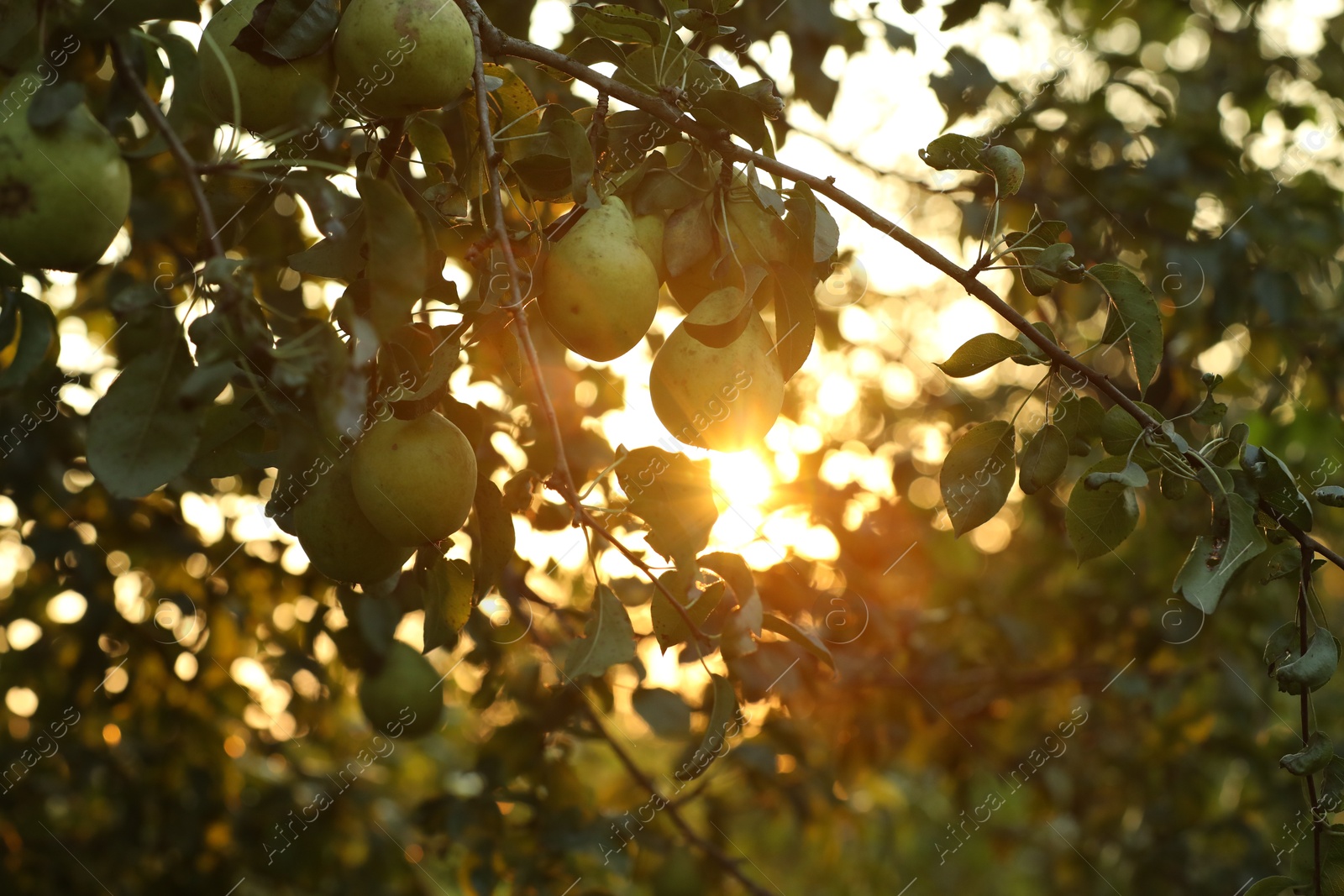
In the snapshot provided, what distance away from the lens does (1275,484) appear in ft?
3.68

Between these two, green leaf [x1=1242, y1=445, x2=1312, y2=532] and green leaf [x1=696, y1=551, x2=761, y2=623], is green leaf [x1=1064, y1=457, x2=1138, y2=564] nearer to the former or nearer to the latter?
green leaf [x1=1242, y1=445, x2=1312, y2=532]

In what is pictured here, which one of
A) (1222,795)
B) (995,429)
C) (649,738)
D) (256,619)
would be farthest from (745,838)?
(995,429)

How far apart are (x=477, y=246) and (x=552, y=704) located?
1.57 m

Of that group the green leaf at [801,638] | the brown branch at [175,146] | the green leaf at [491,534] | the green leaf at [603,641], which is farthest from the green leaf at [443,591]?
the brown branch at [175,146]

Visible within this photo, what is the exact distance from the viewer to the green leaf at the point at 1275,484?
1.12 metres

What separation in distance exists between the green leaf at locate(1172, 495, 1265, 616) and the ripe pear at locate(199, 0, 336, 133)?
105cm

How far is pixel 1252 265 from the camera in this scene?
2777mm

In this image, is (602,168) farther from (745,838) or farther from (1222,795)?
(745,838)

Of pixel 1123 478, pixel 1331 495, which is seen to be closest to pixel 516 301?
pixel 1123 478

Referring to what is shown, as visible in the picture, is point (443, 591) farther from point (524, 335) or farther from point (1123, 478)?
point (1123, 478)

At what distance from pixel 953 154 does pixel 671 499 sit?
0.52 m

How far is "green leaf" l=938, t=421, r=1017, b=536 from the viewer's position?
1.17 meters

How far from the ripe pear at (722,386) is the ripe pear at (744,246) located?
6 centimetres

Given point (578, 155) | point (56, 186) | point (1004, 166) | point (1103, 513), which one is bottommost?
point (1103, 513)
